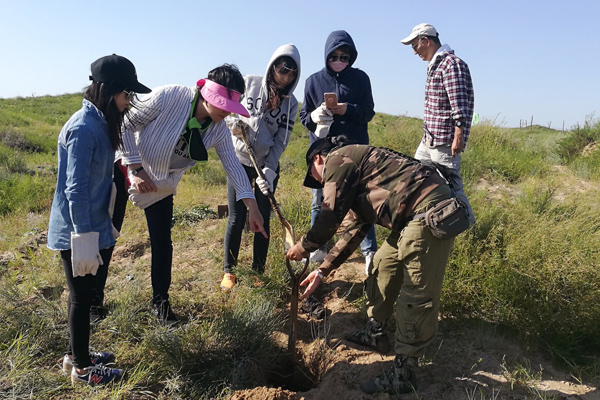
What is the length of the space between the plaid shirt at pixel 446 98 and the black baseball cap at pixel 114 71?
2517 mm

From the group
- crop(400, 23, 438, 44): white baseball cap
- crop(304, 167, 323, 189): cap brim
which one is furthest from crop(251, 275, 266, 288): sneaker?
crop(400, 23, 438, 44): white baseball cap

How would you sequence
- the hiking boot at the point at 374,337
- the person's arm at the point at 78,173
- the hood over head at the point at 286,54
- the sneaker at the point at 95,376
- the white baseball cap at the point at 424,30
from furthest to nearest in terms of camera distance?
the white baseball cap at the point at 424,30, the hood over head at the point at 286,54, the hiking boot at the point at 374,337, the sneaker at the point at 95,376, the person's arm at the point at 78,173

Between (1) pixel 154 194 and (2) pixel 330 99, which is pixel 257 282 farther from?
→ (2) pixel 330 99

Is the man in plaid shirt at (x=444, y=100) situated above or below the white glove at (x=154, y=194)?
above

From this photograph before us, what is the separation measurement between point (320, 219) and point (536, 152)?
22.6 ft

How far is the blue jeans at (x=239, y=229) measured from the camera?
3.30m

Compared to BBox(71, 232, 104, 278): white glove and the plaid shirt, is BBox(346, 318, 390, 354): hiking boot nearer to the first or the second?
the plaid shirt

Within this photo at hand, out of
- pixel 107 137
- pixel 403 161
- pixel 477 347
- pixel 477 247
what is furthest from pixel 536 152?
pixel 107 137

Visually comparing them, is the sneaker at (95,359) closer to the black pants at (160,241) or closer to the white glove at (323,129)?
the black pants at (160,241)

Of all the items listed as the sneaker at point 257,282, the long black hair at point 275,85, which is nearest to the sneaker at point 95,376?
the sneaker at point 257,282

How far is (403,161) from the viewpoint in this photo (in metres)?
2.37

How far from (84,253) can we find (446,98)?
3.02 m

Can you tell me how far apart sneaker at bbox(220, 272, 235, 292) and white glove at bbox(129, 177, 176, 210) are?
1.04 metres

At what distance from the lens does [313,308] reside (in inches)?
132
